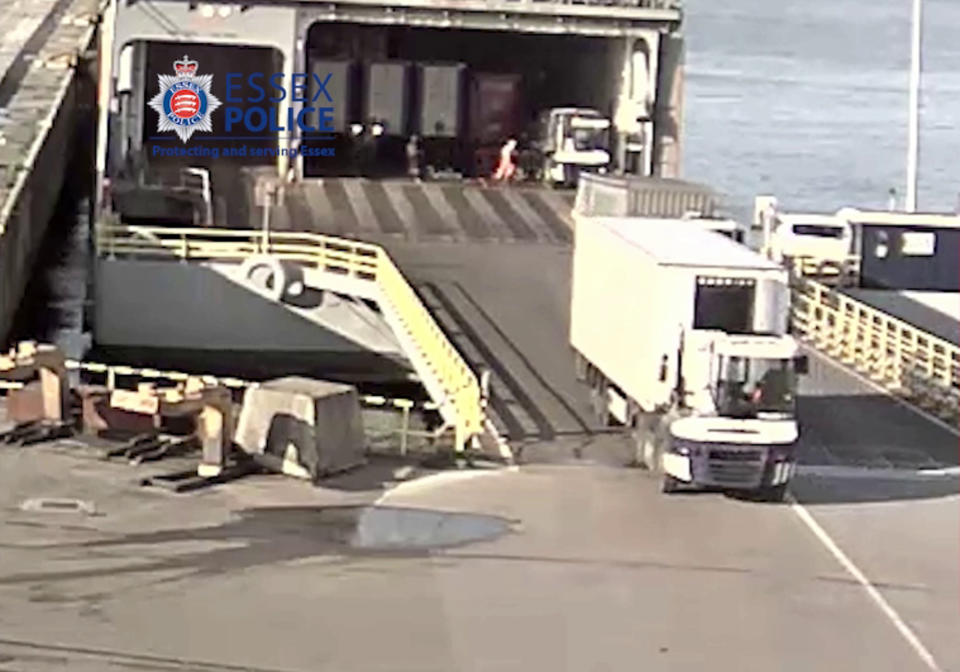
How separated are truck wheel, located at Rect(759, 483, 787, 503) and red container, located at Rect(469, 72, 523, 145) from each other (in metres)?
27.3

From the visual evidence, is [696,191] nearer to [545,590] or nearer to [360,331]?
[360,331]

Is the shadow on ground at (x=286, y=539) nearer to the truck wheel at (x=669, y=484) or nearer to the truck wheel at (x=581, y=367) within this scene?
the truck wheel at (x=669, y=484)

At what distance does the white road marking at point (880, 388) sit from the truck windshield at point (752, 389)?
578cm

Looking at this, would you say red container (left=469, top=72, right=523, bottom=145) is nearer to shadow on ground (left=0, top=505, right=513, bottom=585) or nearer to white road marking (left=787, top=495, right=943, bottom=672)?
white road marking (left=787, top=495, right=943, bottom=672)

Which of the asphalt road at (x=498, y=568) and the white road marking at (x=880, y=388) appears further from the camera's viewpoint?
the white road marking at (x=880, y=388)

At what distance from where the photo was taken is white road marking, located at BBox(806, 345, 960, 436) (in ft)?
89.6

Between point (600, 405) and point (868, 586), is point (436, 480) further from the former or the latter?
point (868, 586)

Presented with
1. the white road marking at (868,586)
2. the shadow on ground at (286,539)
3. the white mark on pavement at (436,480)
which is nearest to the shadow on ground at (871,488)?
the white road marking at (868,586)

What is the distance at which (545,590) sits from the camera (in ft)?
60.9

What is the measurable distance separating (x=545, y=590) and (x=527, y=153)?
2899cm

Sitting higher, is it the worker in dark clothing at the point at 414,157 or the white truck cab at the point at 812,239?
the worker in dark clothing at the point at 414,157

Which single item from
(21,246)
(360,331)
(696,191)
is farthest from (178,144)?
(696,191)

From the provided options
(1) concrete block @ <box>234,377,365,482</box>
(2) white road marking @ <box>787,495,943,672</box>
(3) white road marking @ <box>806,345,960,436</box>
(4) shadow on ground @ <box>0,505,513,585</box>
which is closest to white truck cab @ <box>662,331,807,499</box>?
(2) white road marking @ <box>787,495,943,672</box>

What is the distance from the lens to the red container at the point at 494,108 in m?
48.7
